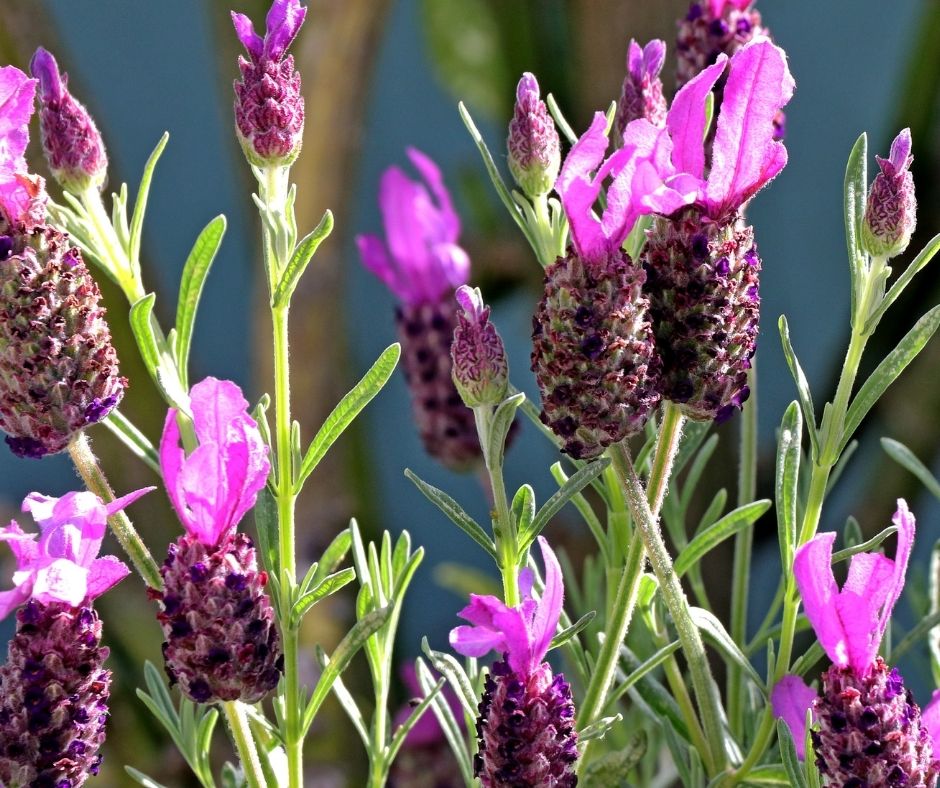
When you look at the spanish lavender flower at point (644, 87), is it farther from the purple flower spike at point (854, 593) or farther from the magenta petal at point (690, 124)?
the purple flower spike at point (854, 593)

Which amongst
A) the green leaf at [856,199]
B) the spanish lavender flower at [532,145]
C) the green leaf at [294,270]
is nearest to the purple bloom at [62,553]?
the green leaf at [294,270]

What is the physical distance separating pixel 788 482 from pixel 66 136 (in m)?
0.34

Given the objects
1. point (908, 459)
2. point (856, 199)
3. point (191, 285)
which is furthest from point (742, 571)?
point (191, 285)

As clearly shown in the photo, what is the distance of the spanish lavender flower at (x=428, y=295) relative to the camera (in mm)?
738

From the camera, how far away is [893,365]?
52 cm

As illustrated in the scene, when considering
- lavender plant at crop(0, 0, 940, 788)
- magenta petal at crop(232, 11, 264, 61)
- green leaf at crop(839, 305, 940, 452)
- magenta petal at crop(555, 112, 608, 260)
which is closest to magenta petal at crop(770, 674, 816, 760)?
lavender plant at crop(0, 0, 940, 788)

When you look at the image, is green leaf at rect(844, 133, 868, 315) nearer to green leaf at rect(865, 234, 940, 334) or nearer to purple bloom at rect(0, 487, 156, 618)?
green leaf at rect(865, 234, 940, 334)

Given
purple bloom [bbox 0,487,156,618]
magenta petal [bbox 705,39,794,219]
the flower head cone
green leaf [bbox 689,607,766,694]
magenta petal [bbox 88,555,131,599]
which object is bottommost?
green leaf [bbox 689,607,766,694]

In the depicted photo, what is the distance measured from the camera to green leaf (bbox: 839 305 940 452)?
510 millimetres

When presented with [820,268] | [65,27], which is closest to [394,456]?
[820,268]

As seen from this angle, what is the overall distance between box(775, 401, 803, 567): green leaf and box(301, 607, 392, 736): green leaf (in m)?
0.18

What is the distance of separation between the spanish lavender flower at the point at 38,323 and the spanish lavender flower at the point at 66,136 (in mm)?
67

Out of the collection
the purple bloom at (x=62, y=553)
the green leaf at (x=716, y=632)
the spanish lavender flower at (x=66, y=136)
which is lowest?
the green leaf at (x=716, y=632)

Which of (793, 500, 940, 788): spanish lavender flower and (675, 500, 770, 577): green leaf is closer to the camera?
(793, 500, 940, 788): spanish lavender flower
